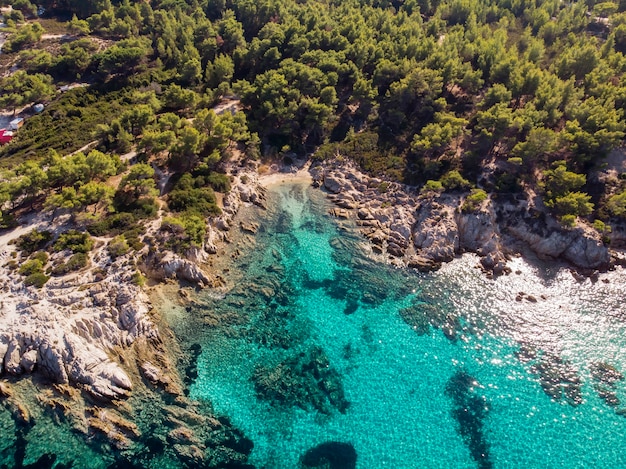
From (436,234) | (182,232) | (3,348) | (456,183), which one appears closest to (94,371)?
(3,348)

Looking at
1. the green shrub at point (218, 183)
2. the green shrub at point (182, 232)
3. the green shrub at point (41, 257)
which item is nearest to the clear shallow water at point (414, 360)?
the green shrub at point (182, 232)

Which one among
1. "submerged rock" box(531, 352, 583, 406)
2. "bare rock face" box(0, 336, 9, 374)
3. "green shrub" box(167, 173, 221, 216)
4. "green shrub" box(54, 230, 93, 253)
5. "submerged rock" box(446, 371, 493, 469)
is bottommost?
"submerged rock" box(446, 371, 493, 469)

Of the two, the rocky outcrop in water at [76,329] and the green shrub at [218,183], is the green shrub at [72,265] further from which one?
the green shrub at [218,183]

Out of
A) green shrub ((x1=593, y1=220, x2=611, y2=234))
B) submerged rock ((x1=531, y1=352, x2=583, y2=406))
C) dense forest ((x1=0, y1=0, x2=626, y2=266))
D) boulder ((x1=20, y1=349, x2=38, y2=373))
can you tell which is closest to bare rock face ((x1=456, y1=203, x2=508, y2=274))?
dense forest ((x1=0, y1=0, x2=626, y2=266))

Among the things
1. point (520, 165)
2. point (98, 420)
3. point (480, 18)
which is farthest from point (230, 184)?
point (480, 18)

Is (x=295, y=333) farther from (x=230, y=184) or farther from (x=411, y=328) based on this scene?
(x=230, y=184)

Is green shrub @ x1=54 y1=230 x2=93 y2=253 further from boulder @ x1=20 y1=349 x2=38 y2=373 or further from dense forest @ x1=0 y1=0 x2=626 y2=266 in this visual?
boulder @ x1=20 y1=349 x2=38 y2=373
